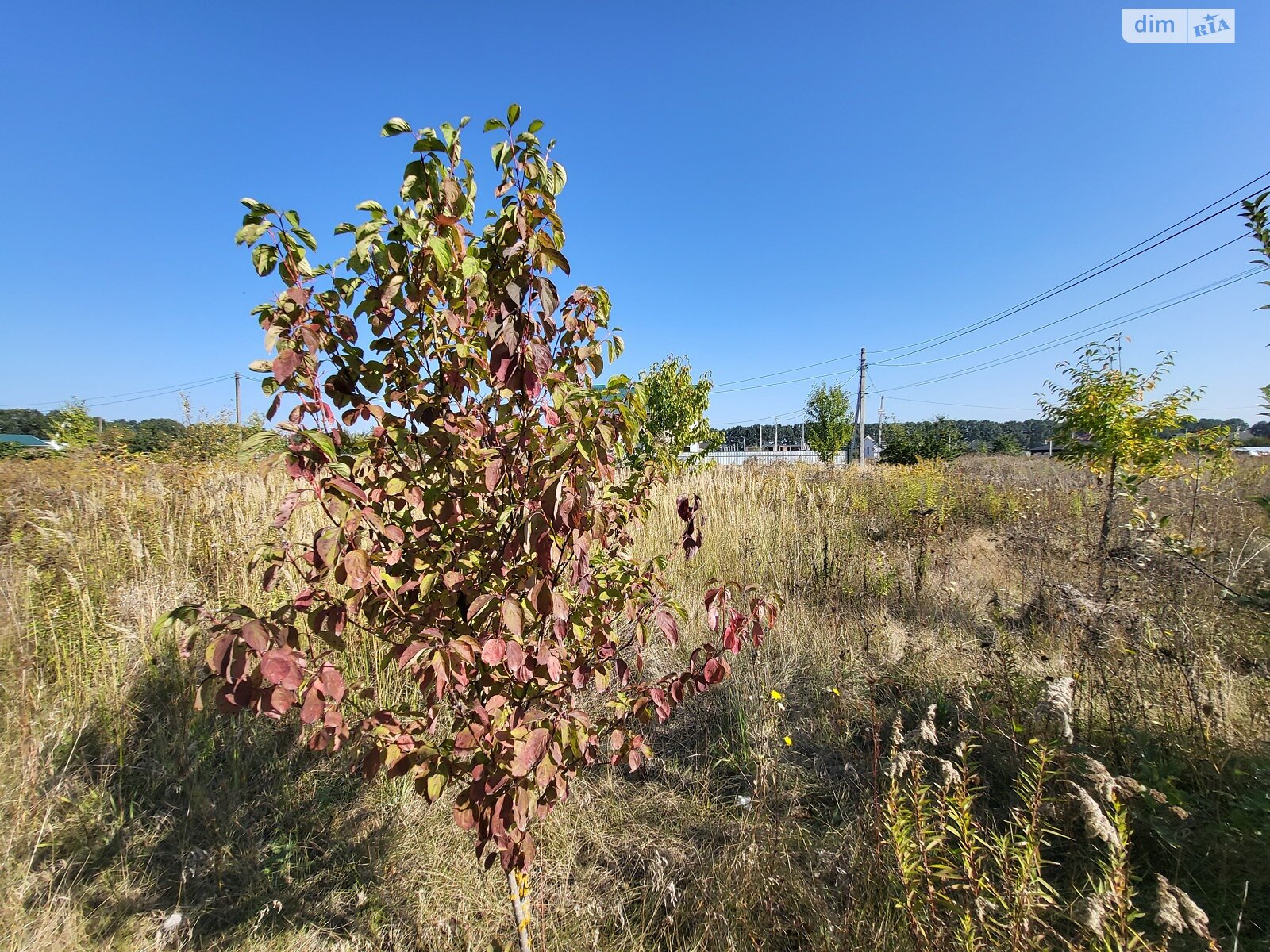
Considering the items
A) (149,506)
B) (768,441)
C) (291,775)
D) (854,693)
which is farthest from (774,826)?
(768,441)

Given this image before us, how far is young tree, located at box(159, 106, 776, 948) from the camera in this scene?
1.03 metres

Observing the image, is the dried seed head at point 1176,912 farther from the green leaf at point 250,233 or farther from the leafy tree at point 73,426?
the leafy tree at point 73,426

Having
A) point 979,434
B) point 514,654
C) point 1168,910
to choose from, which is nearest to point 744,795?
point 1168,910

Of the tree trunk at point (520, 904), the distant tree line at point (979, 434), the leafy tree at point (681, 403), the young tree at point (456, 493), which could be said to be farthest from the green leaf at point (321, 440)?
the distant tree line at point (979, 434)

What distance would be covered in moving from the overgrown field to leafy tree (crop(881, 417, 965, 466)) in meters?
19.0

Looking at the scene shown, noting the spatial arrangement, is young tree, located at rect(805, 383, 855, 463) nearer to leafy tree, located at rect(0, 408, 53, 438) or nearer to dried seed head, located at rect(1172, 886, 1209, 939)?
dried seed head, located at rect(1172, 886, 1209, 939)

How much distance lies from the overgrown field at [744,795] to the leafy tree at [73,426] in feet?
26.1

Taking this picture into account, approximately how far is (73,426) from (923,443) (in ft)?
84.7

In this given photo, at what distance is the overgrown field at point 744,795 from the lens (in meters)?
1.52

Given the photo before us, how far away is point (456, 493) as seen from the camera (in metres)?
1.27

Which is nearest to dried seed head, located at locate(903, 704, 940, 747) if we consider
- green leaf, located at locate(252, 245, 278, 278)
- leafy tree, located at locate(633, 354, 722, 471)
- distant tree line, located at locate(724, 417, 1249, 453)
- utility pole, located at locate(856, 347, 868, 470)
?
green leaf, located at locate(252, 245, 278, 278)

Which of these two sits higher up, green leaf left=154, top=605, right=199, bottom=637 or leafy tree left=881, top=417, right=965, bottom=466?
leafy tree left=881, top=417, right=965, bottom=466

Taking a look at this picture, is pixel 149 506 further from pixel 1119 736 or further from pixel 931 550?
pixel 931 550

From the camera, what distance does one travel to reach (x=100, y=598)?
320 centimetres
